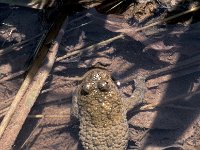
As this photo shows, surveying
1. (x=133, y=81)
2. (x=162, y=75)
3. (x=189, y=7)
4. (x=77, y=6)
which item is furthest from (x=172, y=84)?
(x=77, y=6)

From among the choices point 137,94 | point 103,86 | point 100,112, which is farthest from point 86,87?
point 137,94

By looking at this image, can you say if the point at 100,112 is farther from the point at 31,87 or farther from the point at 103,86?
the point at 31,87

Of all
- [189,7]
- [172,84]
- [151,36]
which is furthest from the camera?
[172,84]

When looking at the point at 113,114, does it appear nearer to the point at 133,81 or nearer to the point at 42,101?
the point at 133,81

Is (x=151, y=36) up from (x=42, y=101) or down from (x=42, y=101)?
up

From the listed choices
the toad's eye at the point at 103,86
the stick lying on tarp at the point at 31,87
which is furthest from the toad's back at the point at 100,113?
the stick lying on tarp at the point at 31,87

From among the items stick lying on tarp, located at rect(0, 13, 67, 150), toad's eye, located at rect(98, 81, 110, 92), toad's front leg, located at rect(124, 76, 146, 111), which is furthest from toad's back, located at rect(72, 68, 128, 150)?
stick lying on tarp, located at rect(0, 13, 67, 150)
